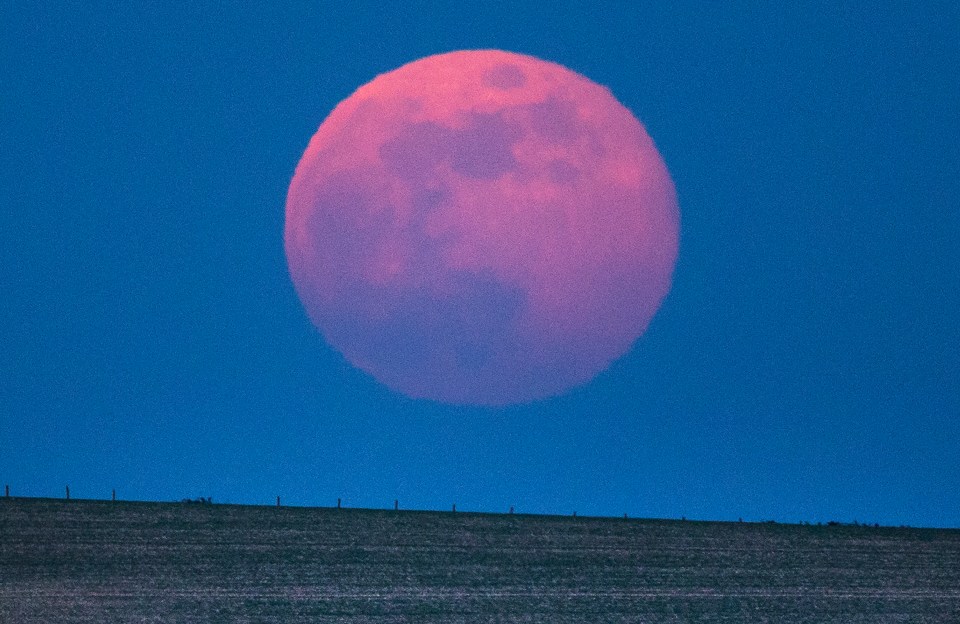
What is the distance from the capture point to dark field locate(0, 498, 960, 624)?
48.5 m

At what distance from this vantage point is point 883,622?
173 feet

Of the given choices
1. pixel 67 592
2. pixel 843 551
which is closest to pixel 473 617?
pixel 67 592

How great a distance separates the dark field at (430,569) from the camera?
48.5 metres

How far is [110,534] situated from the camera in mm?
52312

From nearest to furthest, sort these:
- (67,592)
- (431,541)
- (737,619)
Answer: (67,592) < (737,619) < (431,541)

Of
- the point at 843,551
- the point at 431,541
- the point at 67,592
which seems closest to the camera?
the point at 67,592

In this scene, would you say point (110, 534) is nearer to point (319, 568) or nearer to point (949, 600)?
point (319, 568)

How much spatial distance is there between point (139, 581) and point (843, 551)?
944 inches

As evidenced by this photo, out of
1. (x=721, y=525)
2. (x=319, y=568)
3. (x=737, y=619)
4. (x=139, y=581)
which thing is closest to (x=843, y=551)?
(x=721, y=525)

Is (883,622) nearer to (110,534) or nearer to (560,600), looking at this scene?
(560,600)

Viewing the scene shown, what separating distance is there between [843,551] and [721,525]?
4300 mm

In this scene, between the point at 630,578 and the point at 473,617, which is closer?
the point at 473,617

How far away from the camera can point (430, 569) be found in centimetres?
5219

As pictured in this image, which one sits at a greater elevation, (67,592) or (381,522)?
(381,522)
